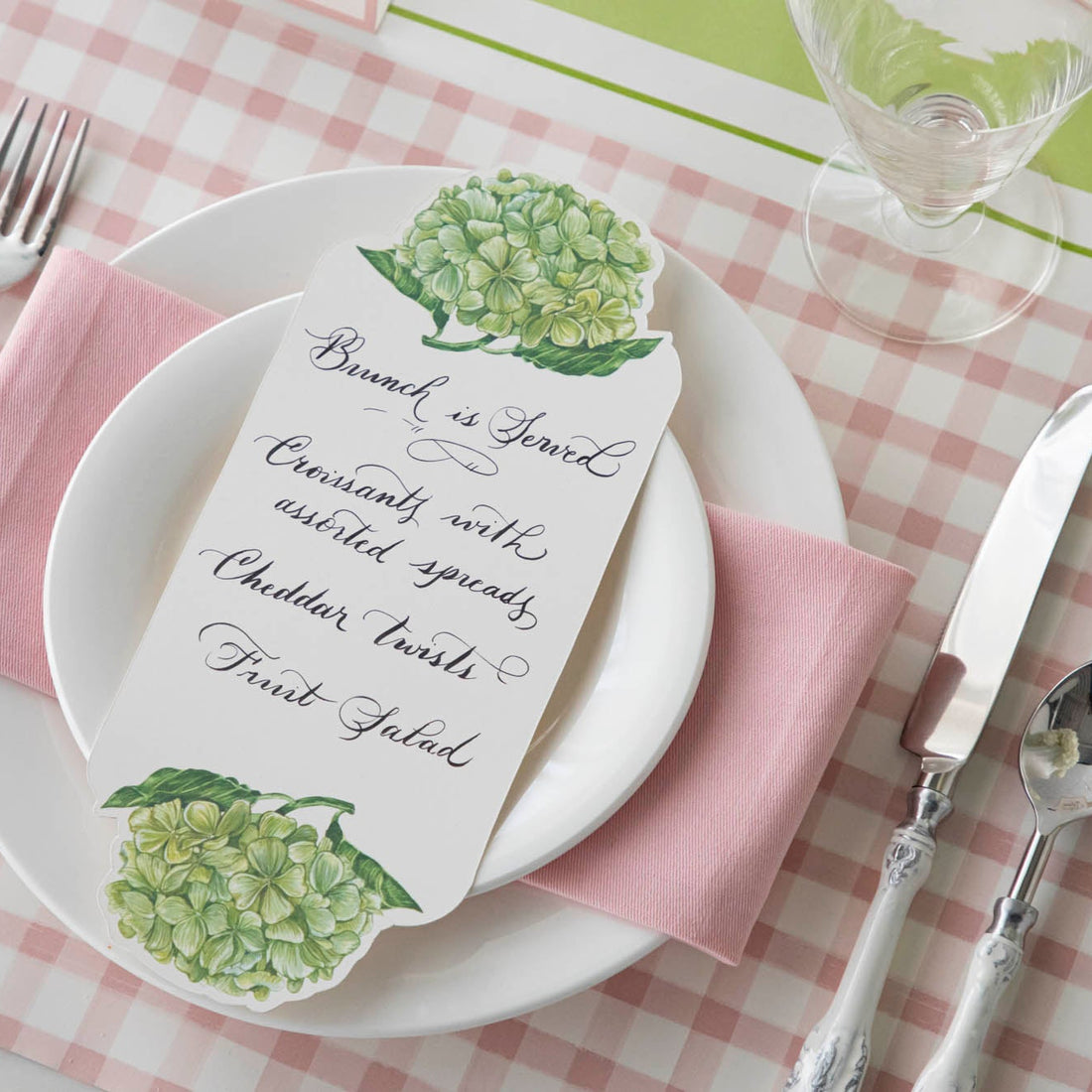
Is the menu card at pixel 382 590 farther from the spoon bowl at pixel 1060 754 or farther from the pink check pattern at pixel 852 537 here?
the spoon bowl at pixel 1060 754

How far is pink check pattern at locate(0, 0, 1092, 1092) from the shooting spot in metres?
0.63

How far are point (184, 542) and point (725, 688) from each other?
0.28 meters

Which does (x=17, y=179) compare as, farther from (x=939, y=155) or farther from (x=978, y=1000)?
(x=978, y=1000)

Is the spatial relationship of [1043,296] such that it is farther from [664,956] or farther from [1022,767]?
[664,956]

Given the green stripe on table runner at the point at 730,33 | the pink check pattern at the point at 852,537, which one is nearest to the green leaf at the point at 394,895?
the pink check pattern at the point at 852,537

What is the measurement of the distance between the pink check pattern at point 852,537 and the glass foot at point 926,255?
1 cm

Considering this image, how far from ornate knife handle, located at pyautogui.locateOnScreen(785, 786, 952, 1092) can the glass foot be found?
0.28m

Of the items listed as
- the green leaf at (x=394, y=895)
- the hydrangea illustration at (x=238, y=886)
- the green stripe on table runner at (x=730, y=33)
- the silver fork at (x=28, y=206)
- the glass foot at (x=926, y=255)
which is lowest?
the hydrangea illustration at (x=238, y=886)

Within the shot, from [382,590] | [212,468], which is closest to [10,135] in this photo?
[212,468]

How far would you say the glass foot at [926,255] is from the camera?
0.69 m

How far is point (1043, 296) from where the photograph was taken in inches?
27.3

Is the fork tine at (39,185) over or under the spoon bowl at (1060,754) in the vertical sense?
over

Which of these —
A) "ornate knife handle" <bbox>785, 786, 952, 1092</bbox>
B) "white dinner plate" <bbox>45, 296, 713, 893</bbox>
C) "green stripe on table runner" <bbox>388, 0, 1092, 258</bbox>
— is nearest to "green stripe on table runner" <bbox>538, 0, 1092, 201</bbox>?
"green stripe on table runner" <bbox>388, 0, 1092, 258</bbox>

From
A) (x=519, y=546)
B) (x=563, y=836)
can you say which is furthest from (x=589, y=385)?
(x=563, y=836)
